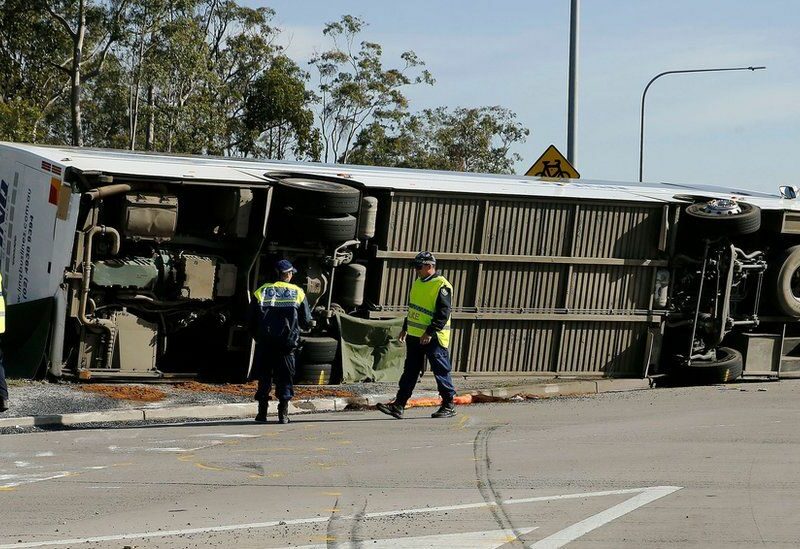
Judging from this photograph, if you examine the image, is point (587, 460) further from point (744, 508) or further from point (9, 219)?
point (9, 219)

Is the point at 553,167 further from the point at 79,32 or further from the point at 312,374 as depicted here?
the point at 79,32

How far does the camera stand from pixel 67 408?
12.3 m

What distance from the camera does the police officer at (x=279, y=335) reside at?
12.1 metres

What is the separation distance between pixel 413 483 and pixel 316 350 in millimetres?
6191

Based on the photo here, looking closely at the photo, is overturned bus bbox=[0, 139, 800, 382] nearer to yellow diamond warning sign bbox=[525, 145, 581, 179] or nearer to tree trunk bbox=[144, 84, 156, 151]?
yellow diamond warning sign bbox=[525, 145, 581, 179]

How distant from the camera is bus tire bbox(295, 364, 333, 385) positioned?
14938mm

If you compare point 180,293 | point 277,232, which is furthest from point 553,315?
point 180,293

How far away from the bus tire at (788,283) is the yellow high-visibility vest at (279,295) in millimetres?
8129

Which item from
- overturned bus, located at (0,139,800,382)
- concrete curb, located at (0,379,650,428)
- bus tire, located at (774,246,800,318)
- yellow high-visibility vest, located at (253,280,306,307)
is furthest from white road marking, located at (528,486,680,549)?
bus tire, located at (774,246,800,318)

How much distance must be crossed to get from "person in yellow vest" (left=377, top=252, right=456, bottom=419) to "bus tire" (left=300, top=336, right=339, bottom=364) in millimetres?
2221

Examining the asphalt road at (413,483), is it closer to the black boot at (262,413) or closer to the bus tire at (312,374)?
the black boot at (262,413)

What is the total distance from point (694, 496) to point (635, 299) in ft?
28.0

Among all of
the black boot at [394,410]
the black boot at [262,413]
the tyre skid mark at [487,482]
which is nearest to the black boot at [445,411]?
the black boot at [394,410]

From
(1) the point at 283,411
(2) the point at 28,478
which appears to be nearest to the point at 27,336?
(1) the point at 283,411
